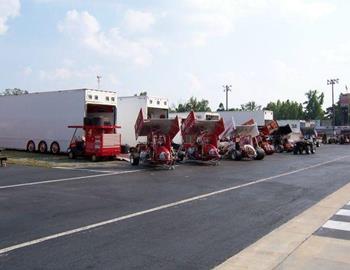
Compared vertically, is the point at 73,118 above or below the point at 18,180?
above

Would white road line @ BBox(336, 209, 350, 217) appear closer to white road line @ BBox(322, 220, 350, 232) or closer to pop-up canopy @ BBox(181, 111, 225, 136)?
white road line @ BBox(322, 220, 350, 232)

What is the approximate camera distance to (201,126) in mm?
26562

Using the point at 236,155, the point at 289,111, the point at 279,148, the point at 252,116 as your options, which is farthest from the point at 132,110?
the point at 289,111

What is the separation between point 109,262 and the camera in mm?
6906

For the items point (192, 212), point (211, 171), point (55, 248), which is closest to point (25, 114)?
point (211, 171)

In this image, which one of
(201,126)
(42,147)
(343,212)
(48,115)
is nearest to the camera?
(343,212)

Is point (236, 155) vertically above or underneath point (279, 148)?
underneath

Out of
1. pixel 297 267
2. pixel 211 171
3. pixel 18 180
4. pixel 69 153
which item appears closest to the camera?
pixel 297 267

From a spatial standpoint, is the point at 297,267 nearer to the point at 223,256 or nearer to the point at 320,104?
the point at 223,256

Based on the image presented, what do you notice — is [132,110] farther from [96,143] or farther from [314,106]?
[314,106]

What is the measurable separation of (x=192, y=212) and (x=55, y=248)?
154 inches

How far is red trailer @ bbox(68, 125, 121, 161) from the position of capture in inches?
995

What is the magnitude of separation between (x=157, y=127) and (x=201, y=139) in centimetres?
345

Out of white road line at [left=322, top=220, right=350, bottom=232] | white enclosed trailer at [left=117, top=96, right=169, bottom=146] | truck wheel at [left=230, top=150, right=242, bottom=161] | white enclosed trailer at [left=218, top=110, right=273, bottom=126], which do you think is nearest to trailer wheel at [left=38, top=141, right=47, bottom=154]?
white enclosed trailer at [left=117, top=96, right=169, bottom=146]
